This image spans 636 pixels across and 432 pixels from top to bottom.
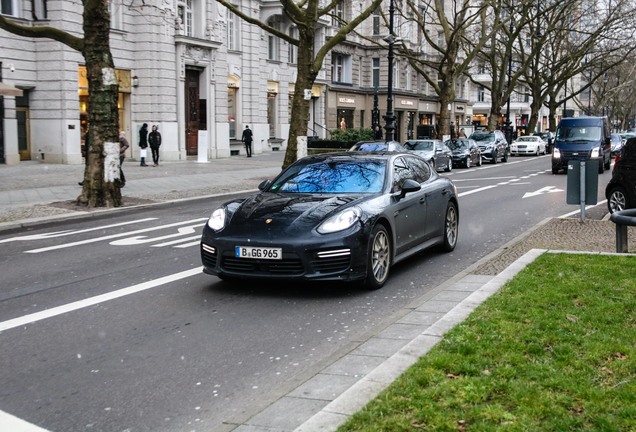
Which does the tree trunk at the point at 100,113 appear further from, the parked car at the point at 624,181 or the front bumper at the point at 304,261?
the parked car at the point at 624,181

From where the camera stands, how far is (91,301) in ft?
25.5

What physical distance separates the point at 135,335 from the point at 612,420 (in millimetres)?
3958

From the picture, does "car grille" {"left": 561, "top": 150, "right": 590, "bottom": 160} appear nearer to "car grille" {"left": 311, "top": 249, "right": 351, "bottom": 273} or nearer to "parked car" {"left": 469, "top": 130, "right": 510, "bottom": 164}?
"parked car" {"left": 469, "top": 130, "right": 510, "bottom": 164}

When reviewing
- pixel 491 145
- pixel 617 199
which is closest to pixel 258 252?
pixel 617 199

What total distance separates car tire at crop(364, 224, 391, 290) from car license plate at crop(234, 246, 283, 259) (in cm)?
100

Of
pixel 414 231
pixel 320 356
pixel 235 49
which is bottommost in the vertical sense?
pixel 320 356

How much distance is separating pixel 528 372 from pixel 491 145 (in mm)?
36820

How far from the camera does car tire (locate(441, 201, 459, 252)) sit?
1073 cm

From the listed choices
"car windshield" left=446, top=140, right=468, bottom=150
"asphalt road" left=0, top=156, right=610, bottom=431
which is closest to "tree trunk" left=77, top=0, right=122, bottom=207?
"asphalt road" left=0, top=156, right=610, bottom=431

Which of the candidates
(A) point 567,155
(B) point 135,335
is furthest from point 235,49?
(B) point 135,335

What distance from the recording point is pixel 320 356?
19.4 ft

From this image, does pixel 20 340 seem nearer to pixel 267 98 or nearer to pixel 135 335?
pixel 135 335

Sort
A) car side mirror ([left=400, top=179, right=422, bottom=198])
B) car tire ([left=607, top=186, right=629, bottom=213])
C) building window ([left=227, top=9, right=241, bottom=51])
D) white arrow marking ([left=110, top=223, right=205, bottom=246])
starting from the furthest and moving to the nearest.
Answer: building window ([left=227, top=9, right=241, bottom=51]) → car tire ([left=607, top=186, right=629, bottom=213]) → white arrow marking ([left=110, top=223, right=205, bottom=246]) → car side mirror ([left=400, top=179, right=422, bottom=198])

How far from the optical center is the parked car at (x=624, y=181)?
46.6 feet
